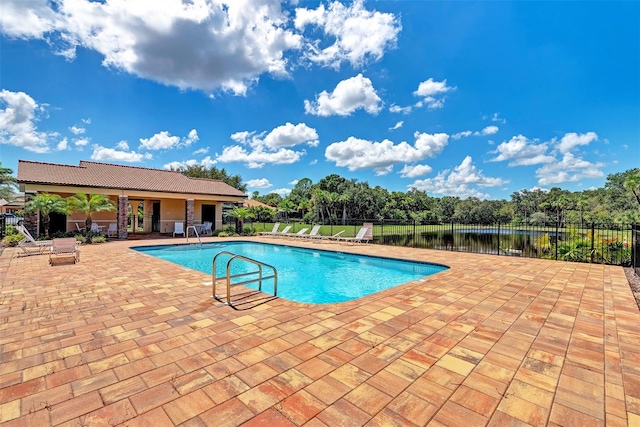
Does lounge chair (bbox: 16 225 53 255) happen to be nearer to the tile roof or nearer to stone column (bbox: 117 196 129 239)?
the tile roof

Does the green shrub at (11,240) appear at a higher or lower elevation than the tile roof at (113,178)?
lower

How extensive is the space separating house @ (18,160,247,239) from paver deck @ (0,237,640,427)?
39.8 feet

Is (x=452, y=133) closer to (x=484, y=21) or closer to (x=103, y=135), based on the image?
(x=484, y=21)

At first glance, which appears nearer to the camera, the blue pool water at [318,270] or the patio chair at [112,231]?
the blue pool water at [318,270]

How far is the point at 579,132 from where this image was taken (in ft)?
74.4

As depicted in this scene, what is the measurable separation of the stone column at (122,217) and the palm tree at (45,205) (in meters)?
2.41

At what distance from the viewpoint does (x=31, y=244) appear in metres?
10.0

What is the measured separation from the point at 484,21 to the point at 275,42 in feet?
28.8

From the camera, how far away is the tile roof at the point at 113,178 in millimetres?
14828

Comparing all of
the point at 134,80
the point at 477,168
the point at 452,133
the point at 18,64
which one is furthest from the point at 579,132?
the point at 18,64

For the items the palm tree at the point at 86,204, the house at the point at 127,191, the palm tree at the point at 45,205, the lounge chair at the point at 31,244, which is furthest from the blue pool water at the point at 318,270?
the house at the point at 127,191

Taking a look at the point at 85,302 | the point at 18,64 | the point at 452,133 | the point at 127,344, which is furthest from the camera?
the point at 452,133

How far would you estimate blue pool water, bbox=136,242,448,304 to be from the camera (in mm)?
7122

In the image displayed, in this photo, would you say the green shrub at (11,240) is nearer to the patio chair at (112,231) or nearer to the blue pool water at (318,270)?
the patio chair at (112,231)
